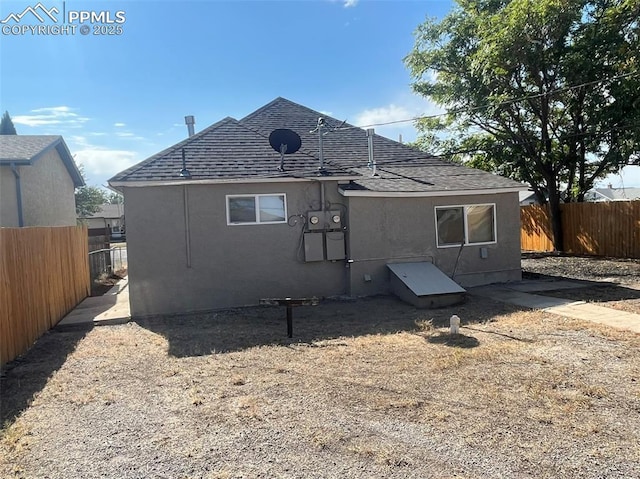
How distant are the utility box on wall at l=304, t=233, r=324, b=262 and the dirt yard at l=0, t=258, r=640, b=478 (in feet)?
9.40

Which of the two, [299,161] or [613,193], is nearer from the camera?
[299,161]

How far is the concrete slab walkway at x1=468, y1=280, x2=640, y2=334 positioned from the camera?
7.61 meters

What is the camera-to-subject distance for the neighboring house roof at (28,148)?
Result: 13062 mm

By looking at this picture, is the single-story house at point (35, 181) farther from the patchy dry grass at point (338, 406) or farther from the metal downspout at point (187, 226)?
the patchy dry grass at point (338, 406)

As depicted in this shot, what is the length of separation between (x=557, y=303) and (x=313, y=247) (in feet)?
17.0

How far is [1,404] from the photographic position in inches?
184

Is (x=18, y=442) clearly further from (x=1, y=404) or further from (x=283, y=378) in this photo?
(x=283, y=378)

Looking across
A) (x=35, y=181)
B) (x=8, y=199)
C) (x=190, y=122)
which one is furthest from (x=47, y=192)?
(x=190, y=122)

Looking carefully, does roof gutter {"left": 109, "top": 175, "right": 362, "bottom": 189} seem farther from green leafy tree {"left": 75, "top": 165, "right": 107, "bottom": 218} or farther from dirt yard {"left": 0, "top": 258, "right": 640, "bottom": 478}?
green leafy tree {"left": 75, "top": 165, "right": 107, "bottom": 218}

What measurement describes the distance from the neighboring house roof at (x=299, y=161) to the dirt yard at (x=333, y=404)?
382 centimetres

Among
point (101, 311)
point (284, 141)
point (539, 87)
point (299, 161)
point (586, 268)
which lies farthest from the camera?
point (539, 87)

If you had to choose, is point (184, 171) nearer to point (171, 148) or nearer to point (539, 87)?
point (171, 148)

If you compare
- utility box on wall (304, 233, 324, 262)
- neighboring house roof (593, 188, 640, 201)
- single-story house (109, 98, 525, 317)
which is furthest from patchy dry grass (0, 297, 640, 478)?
neighboring house roof (593, 188, 640, 201)

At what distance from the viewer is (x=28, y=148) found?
14.4 meters
